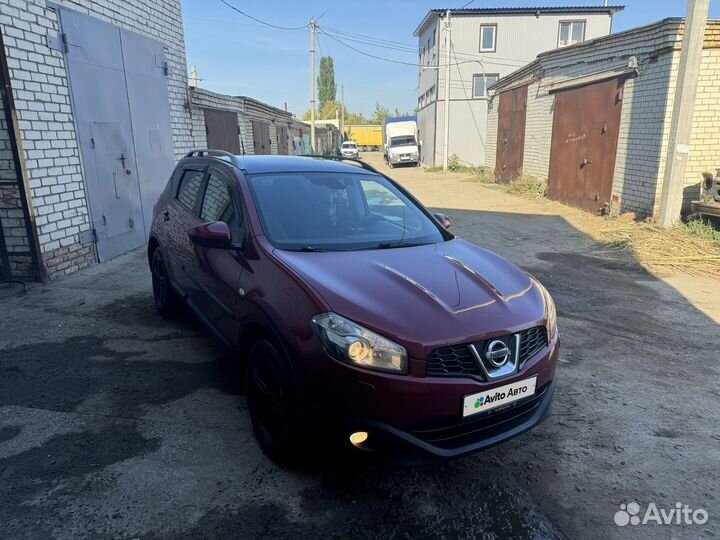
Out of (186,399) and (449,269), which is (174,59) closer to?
(186,399)

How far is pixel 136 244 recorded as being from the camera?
8.35 metres

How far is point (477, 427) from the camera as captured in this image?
7.82 feet

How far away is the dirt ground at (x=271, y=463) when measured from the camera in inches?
93.1

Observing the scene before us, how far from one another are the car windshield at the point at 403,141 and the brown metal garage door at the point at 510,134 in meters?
15.1

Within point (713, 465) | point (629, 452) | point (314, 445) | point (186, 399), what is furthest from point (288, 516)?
point (713, 465)

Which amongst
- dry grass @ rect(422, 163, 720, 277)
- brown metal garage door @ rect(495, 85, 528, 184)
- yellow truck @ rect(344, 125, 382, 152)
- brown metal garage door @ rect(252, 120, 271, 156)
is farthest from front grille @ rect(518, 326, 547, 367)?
yellow truck @ rect(344, 125, 382, 152)

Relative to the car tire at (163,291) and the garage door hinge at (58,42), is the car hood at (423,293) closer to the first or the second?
the car tire at (163,291)

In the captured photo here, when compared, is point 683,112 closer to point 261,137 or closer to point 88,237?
point 88,237

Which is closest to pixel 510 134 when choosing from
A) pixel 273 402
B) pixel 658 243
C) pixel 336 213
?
pixel 658 243

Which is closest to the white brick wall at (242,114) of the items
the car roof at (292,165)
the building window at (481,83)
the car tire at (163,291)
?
the car tire at (163,291)

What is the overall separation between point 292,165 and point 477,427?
2.39 m

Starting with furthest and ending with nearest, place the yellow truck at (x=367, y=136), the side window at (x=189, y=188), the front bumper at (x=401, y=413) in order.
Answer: the yellow truck at (x=367, y=136), the side window at (x=189, y=188), the front bumper at (x=401, y=413)

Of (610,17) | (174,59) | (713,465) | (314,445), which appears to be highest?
(610,17)

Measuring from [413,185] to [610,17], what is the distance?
873 inches
